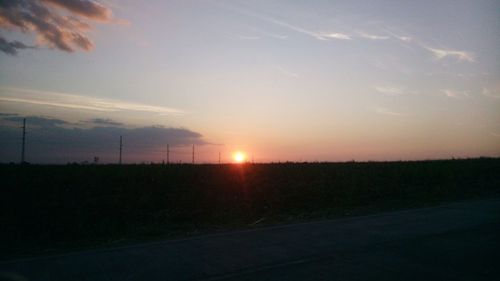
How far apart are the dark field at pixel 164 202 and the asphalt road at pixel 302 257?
7.15 ft

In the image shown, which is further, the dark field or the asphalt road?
the dark field

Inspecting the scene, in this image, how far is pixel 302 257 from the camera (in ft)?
24.3

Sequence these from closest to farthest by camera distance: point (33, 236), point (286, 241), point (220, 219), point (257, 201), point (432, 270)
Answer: point (432, 270) < point (286, 241) < point (33, 236) < point (220, 219) < point (257, 201)

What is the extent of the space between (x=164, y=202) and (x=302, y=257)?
33.1 feet

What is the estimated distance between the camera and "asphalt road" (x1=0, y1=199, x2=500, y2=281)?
6480 mm

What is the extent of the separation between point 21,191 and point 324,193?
13.5 m

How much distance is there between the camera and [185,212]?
14.6 meters

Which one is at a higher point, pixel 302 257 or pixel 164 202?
pixel 164 202

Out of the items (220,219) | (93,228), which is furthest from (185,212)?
(93,228)

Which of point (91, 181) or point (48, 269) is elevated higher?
point (91, 181)

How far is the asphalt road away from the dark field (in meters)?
2.18

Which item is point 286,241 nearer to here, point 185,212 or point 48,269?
point 48,269

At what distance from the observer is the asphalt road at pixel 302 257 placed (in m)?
6.48

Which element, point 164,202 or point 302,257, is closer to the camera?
point 302,257
